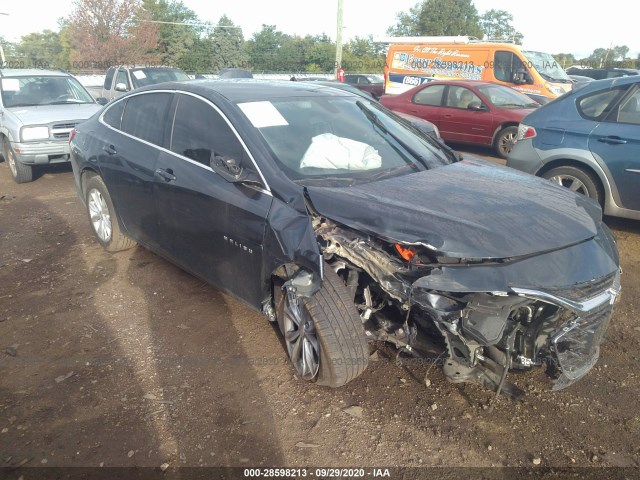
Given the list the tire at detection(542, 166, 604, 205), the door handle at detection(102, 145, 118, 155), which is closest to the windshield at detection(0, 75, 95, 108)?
the door handle at detection(102, 145, 118, 155)

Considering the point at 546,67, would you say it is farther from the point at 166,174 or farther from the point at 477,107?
the point at 166,174

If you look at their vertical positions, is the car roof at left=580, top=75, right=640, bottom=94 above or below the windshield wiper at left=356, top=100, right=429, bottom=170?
above

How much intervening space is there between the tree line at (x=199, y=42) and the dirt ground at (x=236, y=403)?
2676 cm

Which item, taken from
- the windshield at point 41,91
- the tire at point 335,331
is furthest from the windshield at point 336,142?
the windshield at point 41,91

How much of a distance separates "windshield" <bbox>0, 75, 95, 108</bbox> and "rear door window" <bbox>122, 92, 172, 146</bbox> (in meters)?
5.24

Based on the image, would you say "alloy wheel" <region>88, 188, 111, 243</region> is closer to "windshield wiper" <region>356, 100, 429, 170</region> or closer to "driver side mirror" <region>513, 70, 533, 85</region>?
"windshield wiper" <region>356, 100, 429, 170</region>

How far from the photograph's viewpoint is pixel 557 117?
5.67 meters

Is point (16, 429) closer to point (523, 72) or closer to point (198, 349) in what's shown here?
point (198, 349)

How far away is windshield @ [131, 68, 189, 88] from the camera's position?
42.2ft

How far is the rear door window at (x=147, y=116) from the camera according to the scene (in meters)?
4.02

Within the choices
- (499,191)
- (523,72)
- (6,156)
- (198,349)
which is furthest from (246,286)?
(523,72)

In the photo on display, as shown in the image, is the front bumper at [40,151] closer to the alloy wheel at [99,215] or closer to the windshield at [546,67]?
the alloy wheel at [99,215]

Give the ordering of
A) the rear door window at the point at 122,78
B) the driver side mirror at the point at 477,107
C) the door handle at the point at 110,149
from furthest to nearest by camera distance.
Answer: the rear door window at the point at 122,78, the driver side mirror at the point at 477,107, the door handle at the point at 110,149

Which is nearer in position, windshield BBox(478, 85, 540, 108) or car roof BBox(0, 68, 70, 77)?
car roof BBox(0, 68, 70, 77)
